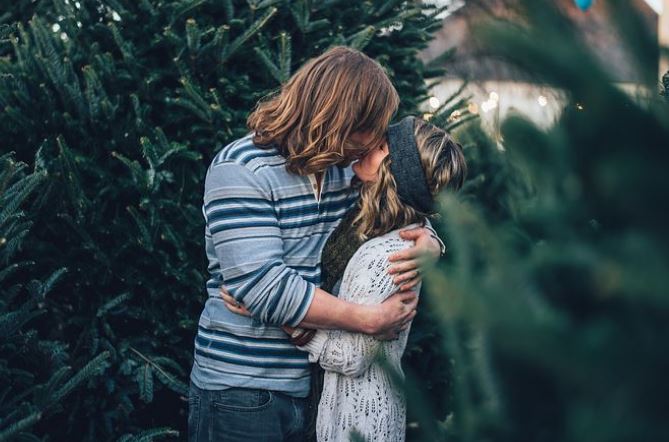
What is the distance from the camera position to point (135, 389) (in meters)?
2.95

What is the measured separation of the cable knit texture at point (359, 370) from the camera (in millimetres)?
2334

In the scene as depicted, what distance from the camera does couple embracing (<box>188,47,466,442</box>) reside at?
89.2 inches

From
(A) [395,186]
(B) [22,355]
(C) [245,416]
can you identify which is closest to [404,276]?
(A) [395,186]

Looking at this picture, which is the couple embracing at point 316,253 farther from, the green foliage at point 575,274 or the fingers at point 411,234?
the green foliage at point 575,274

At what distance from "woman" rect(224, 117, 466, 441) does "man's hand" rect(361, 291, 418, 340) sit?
0.03 metres

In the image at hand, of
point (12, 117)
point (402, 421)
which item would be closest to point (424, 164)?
point (402, 421)

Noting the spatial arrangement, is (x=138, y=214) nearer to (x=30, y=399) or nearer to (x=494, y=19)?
(x=30, y=399)

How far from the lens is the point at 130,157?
3.05 m

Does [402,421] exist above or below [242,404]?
below

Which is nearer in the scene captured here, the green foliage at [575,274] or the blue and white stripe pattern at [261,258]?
the green foliage at [575,274]

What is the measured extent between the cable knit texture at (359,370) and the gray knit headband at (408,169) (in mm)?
149

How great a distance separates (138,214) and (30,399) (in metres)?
0.83

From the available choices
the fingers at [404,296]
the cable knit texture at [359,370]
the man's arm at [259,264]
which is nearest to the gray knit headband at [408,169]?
the cable knit texture at [359,370]

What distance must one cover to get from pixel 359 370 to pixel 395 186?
584 mm
